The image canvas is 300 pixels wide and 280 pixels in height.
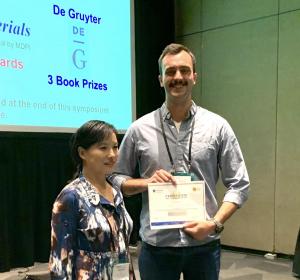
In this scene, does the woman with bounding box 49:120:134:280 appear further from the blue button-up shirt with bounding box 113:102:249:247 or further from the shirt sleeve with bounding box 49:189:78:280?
the blue button-up shirt with bounding box 113:102:249:247

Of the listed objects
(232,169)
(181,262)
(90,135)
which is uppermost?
(90,135)

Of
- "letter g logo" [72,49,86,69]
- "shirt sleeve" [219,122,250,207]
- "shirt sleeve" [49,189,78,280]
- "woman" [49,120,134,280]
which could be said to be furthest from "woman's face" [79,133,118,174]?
"letter g logo" [72,49,86,69]

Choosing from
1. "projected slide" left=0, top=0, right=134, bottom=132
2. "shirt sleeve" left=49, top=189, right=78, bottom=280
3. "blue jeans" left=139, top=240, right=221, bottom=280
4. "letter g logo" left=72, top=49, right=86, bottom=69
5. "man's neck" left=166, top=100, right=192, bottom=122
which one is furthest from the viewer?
"letter g logo" left=72, top=49, right=86, bottom=69

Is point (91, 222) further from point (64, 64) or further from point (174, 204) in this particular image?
point (64, 64)

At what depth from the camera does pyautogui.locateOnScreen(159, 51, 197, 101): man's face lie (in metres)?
1.54

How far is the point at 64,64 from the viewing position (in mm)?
3602

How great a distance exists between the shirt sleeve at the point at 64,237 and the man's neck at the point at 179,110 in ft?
1.77

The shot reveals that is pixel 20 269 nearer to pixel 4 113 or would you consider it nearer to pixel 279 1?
pixel 4 113

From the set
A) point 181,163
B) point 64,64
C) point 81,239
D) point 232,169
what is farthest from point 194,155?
point 64,64

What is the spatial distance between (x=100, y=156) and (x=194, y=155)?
1.19 feet

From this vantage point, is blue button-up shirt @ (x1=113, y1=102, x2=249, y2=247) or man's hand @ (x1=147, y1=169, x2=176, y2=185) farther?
blue button-up shirt @ (x1=113, y1=102, x2=249, y2=247)

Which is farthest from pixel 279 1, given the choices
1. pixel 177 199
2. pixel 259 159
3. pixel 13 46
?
pixel 177 199

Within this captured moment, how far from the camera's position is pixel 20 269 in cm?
376

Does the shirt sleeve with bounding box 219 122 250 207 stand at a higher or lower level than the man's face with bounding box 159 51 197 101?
lower
